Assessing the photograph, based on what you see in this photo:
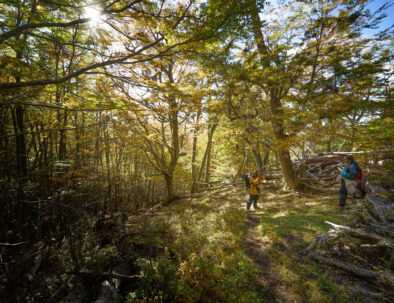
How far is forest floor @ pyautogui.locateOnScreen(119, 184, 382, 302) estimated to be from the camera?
8.46 feet

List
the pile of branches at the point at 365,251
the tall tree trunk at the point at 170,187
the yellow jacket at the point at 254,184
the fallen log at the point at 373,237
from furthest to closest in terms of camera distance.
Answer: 1. the tall tree trunk at the point at 170,187
2. the yellow jacket at the point at 254,184
3. the fallen log at the point at 373,237
4. the pile of branches at the point at 365,251

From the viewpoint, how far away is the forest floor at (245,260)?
2580 millimetres

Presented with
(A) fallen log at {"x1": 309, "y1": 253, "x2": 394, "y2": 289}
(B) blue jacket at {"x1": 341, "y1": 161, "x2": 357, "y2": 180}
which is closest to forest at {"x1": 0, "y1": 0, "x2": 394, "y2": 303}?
(A) fallen log at {"x1": 309, "y1": 253, "x2": 394, "y2": 289}

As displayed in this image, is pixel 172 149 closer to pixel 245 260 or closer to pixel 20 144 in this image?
pixel 20 144

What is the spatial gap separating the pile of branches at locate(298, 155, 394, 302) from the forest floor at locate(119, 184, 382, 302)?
0.50ft

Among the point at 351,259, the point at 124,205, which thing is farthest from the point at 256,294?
the point at 124,205

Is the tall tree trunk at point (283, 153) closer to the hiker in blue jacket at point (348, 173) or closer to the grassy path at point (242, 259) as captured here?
the grassy path at point (242, 259)

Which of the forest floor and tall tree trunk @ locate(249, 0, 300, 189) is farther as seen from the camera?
tall tree trunk @ locate(249, 0, 300, 189)

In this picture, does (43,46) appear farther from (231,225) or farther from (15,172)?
(231,225)

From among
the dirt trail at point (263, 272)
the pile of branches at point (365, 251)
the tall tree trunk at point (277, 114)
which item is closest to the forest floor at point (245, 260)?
the dirt trail at point (263, 272)

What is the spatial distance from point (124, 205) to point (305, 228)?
9.42 metres

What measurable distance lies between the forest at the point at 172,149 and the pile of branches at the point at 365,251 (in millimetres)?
24

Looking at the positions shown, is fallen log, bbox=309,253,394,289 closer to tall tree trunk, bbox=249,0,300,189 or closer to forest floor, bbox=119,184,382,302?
forest floor, bbox=119,184,382,302

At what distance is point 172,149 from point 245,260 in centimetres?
622
